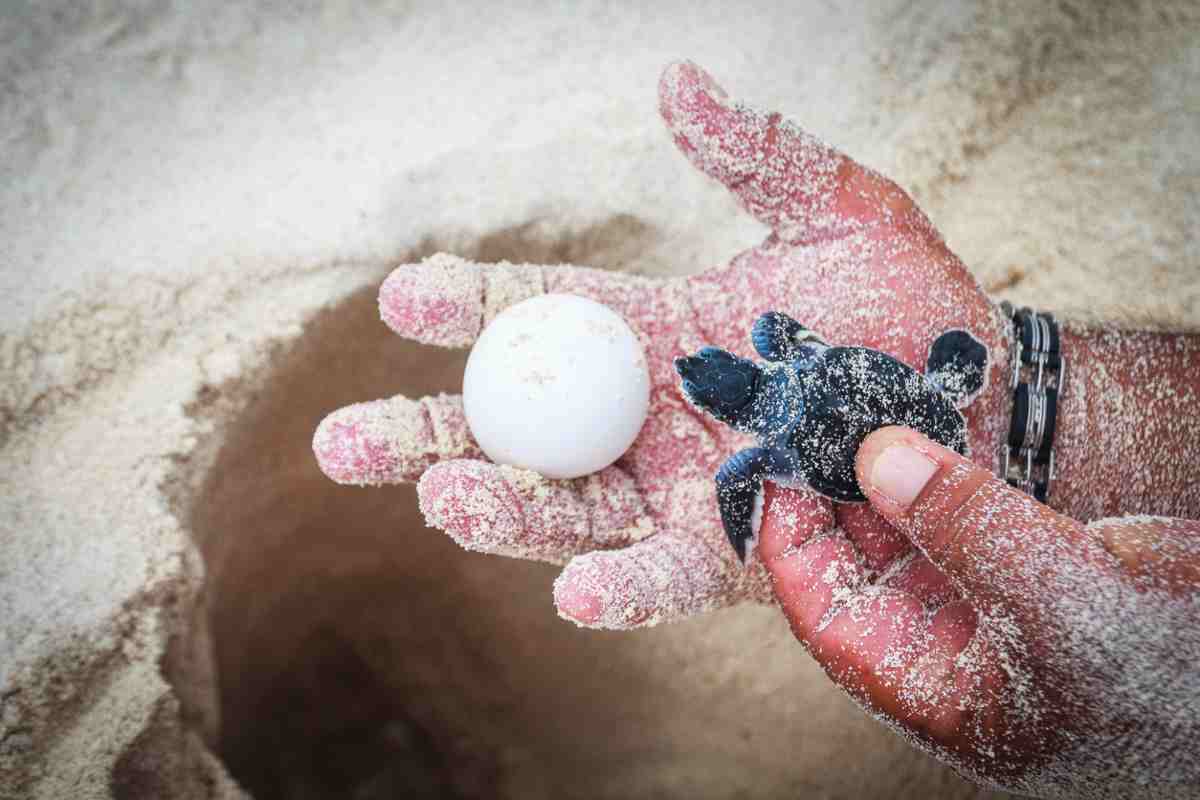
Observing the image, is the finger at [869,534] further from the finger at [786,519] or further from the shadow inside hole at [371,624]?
the shadow inside hole at [371,624]

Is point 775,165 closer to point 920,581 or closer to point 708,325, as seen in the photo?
point 708,325

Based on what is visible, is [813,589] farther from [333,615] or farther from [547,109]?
[333,615]

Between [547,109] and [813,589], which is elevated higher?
[547,109]

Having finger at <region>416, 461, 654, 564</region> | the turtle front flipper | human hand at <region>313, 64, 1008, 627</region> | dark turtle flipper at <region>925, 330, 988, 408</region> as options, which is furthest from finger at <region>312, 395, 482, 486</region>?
dark turtle flipper at <region>925, 330, 988, 408</region>

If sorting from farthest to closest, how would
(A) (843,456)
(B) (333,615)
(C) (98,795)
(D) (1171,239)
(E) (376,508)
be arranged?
(B) (333,615) → (E) (376,508) → (D) (1171,239) → (C) (98,795) → (A) (843,456)

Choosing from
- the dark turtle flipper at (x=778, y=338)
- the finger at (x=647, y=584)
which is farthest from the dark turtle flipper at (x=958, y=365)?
the finger at (x=647, y=584)

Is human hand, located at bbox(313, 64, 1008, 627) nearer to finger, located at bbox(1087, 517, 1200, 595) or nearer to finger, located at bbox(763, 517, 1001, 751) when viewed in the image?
finger, located at bbox(763, 517, 1001, 751)

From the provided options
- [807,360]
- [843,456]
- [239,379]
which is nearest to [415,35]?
[239,379]
